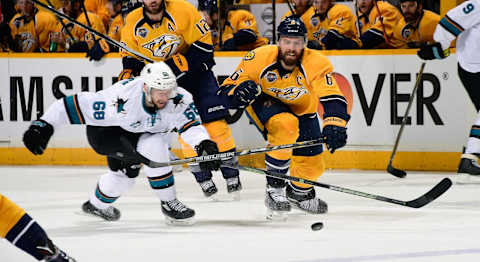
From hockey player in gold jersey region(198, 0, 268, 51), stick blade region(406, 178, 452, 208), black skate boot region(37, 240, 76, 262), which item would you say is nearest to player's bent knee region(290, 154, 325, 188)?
stick blade region(406, 178, 452, 208)

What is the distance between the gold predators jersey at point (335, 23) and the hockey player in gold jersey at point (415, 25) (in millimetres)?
375

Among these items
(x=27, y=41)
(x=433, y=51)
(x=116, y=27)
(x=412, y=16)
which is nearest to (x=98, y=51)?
(x=116, y=27)

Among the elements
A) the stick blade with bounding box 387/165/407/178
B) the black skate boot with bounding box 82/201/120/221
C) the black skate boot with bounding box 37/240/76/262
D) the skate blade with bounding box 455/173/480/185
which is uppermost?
the black skate boot with bounding box 37/240/76/262

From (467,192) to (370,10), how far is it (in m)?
2.20

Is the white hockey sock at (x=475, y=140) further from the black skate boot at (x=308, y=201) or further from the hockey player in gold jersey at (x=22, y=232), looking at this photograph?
the hockey player in gold jersey at (x=22, y=232)

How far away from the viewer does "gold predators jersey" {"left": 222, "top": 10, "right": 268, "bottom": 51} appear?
750 centimetres

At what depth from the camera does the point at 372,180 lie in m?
6.46

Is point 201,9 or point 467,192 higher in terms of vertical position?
point 201,9

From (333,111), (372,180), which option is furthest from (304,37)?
(372,180)

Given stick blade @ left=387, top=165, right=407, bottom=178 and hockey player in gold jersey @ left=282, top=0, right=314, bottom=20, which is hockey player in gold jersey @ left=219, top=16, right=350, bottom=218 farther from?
hockey player in gold jersey @ left=282, top=0, right=314, bottom=20

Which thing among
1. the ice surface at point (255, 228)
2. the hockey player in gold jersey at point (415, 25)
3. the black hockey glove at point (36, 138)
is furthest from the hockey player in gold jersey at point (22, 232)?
the hockey player in gold jersey at point (415, 25)

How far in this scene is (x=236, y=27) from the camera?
764 centimetres

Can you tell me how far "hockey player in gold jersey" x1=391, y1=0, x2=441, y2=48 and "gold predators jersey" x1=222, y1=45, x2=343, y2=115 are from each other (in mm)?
2348

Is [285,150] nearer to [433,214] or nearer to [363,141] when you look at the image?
[433,214]
